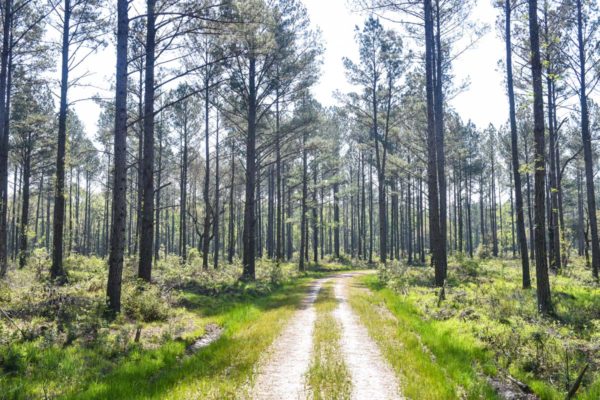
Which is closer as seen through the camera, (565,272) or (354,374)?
(354,374)

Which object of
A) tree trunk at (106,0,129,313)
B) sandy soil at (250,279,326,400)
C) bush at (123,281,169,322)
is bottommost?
sandy soil at (250,279,326,400)

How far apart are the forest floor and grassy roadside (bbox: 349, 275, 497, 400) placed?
0.03 m

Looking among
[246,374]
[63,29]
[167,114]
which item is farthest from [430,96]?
[167,114]

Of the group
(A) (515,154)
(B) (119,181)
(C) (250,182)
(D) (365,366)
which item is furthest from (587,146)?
(B) (119,181)

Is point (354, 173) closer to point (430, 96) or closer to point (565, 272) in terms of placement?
point (565, 272)

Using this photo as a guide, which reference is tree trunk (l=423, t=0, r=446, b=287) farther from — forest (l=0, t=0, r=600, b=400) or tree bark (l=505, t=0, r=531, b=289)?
tree bark (l=505, t=0, r=531, b=289)

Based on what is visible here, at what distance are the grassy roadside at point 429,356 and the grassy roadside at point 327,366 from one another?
80 centimetres

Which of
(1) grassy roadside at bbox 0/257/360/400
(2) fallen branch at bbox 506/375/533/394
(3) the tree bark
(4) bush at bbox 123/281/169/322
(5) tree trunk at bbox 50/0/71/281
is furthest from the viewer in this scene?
(3) the tree bark

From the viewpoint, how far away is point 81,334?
299 inches

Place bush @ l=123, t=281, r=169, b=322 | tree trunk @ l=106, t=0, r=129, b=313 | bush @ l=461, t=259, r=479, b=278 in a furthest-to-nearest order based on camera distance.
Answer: bush @ l=461, t=259, r=479, b=278, bush @ l=123, t=281, r=169, b=322, tree trunk @ l=106, t=0, r=129, b=313

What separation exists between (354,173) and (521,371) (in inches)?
1700

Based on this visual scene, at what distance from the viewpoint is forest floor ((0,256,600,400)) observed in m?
5.29

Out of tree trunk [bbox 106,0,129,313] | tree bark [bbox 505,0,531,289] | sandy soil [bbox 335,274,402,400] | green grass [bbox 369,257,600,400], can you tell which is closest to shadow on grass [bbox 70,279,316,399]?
sandy soil [bbox 335,274,402,400]

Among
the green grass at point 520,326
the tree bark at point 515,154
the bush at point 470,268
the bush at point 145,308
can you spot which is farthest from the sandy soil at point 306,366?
the bush at point 470,268
